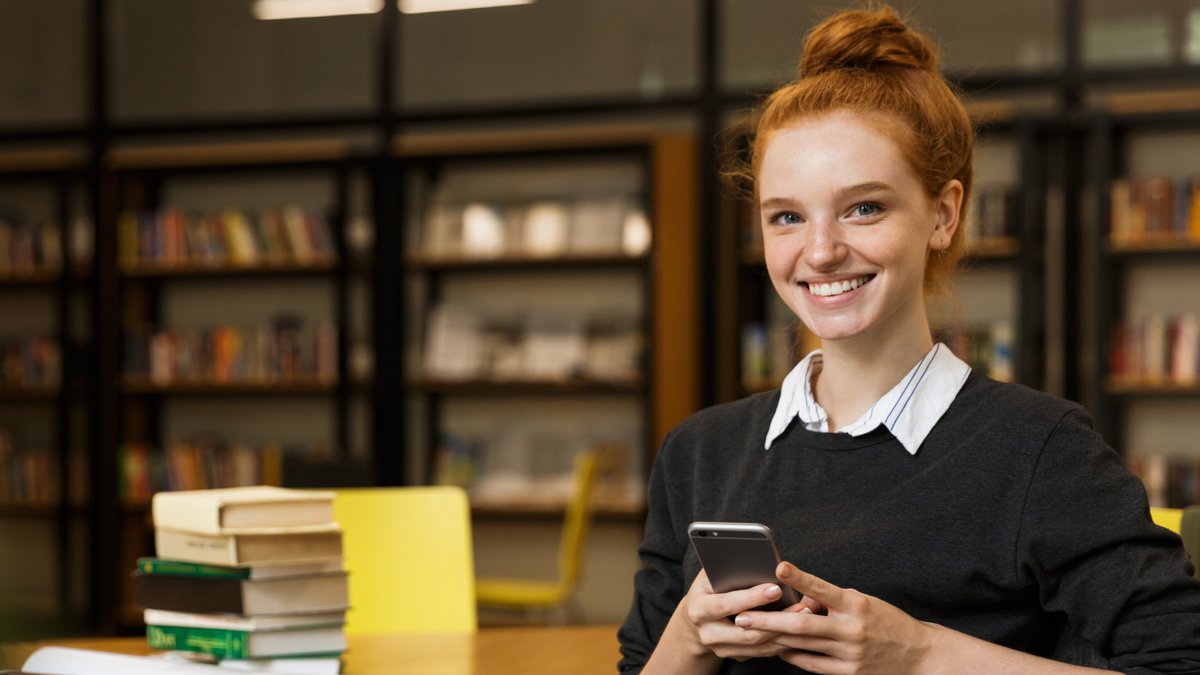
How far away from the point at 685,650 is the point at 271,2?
582 centimetres

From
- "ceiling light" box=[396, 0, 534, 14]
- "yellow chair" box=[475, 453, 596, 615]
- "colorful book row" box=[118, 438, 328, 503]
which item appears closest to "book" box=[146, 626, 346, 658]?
"yellow chair" box=[475, 453, 596, 615]

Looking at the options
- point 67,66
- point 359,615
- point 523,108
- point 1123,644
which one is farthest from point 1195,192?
point 67,66

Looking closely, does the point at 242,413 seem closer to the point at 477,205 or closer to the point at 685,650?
the point at 477,205

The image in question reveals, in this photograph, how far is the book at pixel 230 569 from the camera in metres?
1.69

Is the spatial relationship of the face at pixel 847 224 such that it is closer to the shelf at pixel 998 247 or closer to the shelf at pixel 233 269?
the shelf at pixel 998 247

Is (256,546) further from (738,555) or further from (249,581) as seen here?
(738,555)

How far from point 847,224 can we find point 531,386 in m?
4.71

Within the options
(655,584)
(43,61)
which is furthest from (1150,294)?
(43,61)

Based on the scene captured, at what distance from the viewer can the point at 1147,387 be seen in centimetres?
536

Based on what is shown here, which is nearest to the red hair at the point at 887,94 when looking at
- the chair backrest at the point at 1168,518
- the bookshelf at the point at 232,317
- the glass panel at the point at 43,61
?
the chair backrest at the point at 1168,518

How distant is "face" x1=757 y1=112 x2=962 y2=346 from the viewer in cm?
142

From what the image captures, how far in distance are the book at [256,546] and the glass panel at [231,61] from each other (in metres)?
5.07

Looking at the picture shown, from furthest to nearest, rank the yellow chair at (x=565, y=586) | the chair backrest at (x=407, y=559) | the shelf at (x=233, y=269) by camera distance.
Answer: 1. the shelf at (x=233, y=269)
2. the yellow chair at (x=565, y=586)
3. the chair backrest at (x=407, y=559)

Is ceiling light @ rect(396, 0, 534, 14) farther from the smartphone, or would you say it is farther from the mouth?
the smartphone
